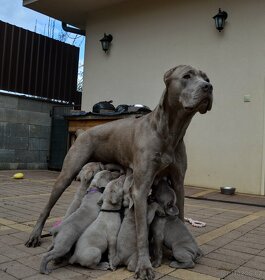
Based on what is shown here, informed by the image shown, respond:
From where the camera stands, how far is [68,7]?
10.4m

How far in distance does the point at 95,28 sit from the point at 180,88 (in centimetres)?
851

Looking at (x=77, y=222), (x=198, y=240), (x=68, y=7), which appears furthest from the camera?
(x=68, y=7)

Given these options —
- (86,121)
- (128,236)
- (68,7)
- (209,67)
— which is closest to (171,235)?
(128,236)

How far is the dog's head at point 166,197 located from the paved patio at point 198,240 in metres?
0.46

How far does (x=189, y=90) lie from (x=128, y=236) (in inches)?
50.7

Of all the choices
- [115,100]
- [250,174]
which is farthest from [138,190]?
[115,100]

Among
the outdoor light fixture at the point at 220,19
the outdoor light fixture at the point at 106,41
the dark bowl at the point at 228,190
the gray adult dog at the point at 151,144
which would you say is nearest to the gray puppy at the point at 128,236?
the gray adult dog at the point at 151,144

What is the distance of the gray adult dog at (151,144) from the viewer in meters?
2.81

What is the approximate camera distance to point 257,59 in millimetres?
7746

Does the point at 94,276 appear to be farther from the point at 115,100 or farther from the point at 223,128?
the point at 115,100

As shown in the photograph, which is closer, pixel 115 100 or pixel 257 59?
pixel 257 59

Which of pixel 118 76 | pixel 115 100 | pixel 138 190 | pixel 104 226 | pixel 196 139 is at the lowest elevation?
pixel 104 226

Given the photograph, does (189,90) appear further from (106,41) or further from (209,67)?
(106,41)

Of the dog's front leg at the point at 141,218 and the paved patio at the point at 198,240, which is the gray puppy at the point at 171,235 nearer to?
the paved patio at the point at 198,240
